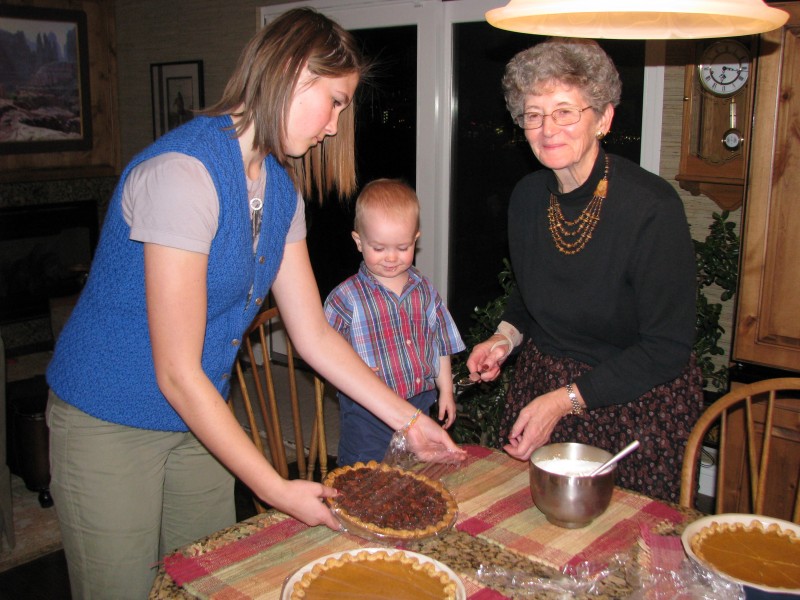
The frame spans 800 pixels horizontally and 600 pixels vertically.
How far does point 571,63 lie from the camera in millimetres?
1752

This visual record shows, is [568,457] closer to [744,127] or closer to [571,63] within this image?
[571,63]

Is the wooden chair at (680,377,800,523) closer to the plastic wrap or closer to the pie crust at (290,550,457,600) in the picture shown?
the plastic wrap

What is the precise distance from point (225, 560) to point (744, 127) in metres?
2.43

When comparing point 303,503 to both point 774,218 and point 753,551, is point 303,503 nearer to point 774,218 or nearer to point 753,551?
point 753,551

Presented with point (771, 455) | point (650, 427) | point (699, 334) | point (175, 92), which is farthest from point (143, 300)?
point (175, 92)

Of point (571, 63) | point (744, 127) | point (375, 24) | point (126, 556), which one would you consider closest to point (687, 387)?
point (571, 63)

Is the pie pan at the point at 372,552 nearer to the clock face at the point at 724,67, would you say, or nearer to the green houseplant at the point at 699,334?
the green houseplant at the point at 699,334

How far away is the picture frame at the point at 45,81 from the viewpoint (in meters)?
5.48

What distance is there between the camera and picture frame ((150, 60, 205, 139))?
5387 mm

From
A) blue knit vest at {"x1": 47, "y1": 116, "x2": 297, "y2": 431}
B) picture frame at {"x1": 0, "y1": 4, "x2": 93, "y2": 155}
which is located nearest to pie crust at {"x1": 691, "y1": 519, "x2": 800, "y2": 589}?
blue knit vest at {"x1": 47, "y1": 116, "x2": 297, "y2": 431}

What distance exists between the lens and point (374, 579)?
1146 millimetres

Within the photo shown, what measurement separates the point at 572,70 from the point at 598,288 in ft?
1.58

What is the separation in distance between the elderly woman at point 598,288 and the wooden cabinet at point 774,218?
0.80 m

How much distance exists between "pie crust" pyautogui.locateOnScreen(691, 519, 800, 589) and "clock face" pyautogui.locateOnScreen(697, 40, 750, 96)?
6.65ft
